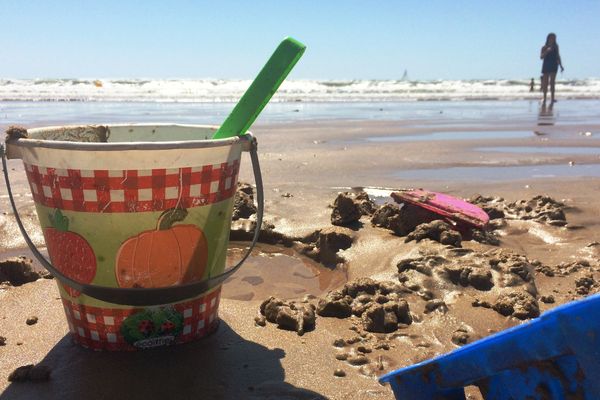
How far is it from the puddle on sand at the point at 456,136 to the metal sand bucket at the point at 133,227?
21.9 ft

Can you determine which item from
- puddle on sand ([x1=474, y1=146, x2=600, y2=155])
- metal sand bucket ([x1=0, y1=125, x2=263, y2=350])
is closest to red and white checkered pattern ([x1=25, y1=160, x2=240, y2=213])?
metal sand bucket ([x1=0, y1=125, x2=263, y2=350])

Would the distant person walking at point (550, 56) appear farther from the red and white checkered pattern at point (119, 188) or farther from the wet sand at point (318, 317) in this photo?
the red and white checkered pattern at point (119, 188)

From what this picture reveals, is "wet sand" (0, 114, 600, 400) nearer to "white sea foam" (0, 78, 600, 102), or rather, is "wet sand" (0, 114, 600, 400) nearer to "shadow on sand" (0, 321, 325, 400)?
"shadow on sand" (0, 321, 325, 400)

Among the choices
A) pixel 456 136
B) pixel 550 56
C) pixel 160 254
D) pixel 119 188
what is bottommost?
pixel 456 136

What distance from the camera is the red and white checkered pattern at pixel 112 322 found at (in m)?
1.87

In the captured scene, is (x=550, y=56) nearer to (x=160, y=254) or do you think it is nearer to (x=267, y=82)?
(x=267, y=82)

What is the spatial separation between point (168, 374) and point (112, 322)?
0.89 feet

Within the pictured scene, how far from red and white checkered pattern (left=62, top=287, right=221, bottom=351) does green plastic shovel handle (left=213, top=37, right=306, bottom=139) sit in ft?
2.14

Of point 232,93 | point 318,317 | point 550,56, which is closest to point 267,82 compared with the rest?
point 318,317

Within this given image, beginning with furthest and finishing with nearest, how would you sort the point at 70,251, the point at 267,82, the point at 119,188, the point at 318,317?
1. the point at 318,317
2. the point at 267,82
3. the point at 70,251
4. the point at 119,188

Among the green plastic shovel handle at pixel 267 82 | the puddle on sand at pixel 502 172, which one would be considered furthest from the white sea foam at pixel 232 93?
the green plastic shovel handle at pixel 267 82

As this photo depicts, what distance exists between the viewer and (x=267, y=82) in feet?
6.33

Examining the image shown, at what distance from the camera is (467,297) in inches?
94.4

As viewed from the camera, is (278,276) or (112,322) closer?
(112,322)
